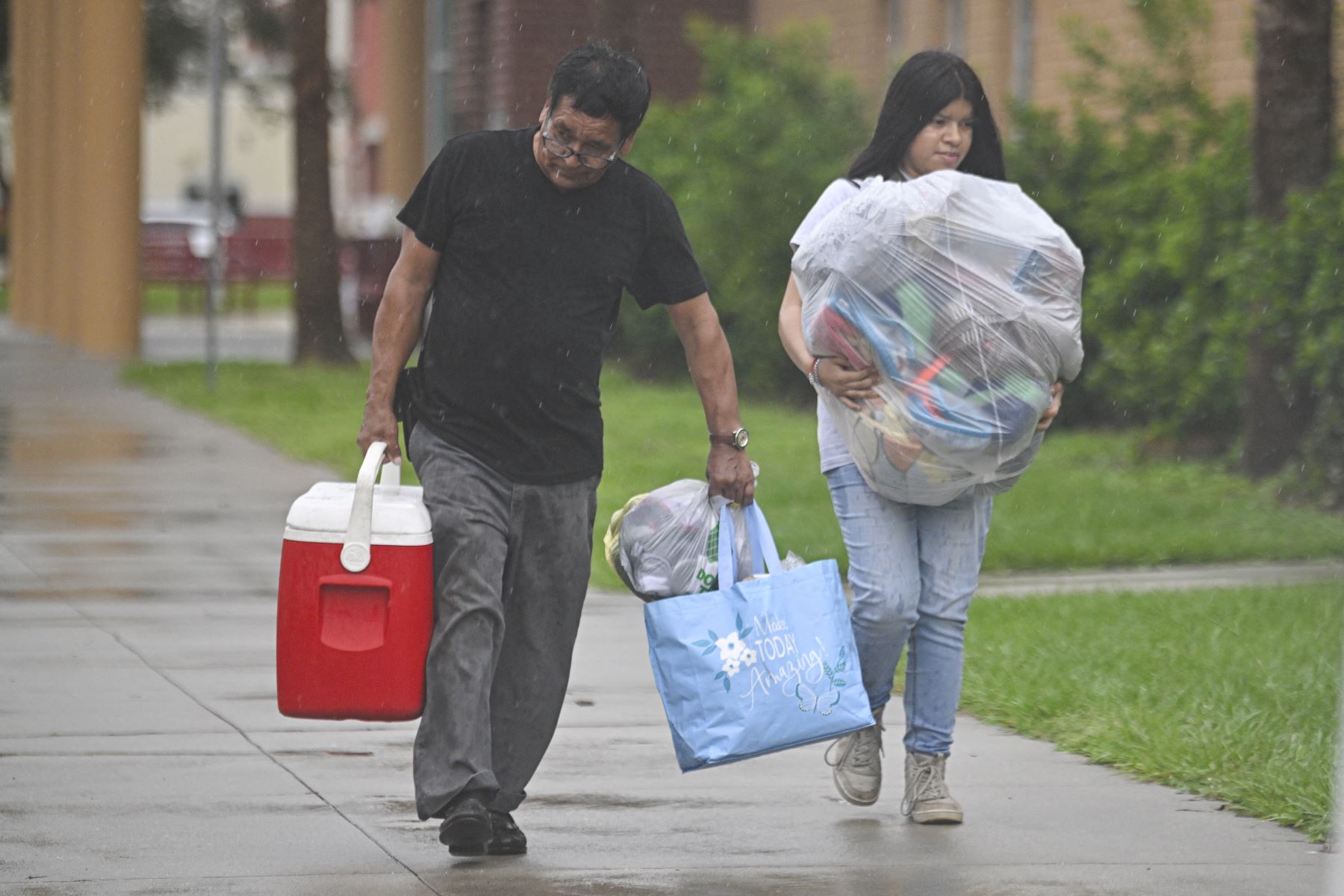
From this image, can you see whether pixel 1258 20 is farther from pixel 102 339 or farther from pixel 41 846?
pixel 102 339

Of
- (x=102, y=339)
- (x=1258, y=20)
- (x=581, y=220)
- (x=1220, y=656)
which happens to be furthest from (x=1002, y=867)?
(x=102, y=339)

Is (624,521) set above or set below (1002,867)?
above

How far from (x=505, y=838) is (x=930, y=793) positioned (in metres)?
1.09

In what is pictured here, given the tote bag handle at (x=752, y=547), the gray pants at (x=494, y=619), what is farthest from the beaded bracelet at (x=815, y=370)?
the gray pants at (x=494, y=619)

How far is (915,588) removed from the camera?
534 cm

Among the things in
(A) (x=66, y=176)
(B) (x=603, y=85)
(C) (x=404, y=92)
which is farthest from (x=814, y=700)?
(C) (x=404, y=92)

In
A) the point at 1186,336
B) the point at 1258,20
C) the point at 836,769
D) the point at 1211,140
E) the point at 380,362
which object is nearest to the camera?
the point at 380,362

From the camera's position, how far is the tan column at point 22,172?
95.7 ft

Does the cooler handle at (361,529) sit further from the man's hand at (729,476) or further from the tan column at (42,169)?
the tan column at (42,169)

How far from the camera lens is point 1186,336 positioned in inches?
515

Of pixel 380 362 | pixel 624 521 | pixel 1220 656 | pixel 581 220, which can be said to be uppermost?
pixel 581 220

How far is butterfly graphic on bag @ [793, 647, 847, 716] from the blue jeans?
280 mm

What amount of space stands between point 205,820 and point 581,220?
1704 millimetres

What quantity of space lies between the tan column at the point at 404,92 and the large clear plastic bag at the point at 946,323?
28.6m
